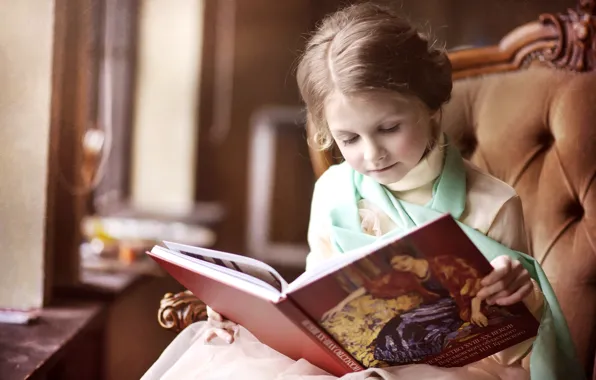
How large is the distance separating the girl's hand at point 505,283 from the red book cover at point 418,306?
0.4 inches

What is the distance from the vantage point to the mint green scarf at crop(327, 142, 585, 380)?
774 millimetres

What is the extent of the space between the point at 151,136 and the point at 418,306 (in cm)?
177

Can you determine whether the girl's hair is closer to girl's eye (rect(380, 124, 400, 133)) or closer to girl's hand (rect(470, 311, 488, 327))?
girl's eye (rect(380, 124, 400, 133))

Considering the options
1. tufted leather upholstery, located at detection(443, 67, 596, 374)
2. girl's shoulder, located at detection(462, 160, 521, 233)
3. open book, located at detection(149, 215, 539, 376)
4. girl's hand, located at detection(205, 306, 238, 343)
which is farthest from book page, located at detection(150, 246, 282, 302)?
tufted leather upholstery, located at detection(443, 67, 596, 374)

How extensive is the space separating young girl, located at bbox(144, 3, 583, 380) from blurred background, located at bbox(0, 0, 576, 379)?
0.30 ft

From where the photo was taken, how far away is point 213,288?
75cm

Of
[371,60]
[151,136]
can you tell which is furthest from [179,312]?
[151,136]

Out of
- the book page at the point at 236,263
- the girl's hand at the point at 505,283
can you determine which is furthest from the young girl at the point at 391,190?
the book page at the point at 236,263

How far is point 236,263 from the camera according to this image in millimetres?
752

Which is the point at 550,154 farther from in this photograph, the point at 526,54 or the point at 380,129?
the point at 380,129

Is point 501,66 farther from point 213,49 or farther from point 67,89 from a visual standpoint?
point 213,49

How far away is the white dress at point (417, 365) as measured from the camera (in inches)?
30.1

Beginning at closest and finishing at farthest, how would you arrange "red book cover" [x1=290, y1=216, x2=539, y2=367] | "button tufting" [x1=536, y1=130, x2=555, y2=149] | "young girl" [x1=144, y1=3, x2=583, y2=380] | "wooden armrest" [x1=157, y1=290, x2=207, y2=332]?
"red book cover" [x1=290, y1=216, x2=539, y2=367] < "young girl" [x1=144, y1=3, x2=583, y2=380] < "wooden armrest" [x1=157, y1=290, x2=207, y2=332] < "button tufting" [x1=536, y1=130, x2=555, y2=149]

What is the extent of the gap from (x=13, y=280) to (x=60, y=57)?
0.39 m
